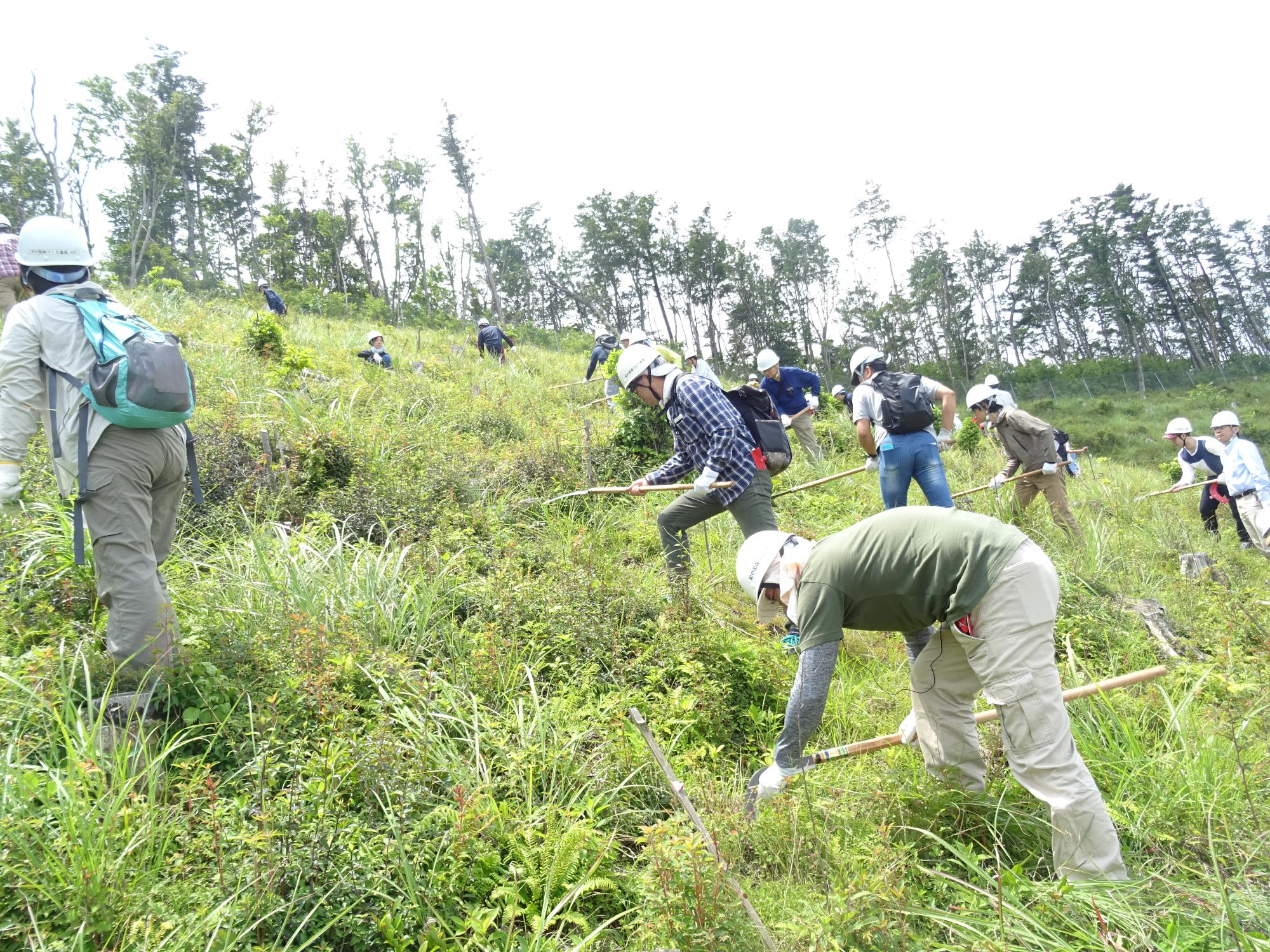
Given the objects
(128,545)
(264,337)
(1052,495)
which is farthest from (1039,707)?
(264,337)

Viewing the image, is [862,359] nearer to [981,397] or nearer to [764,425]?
[764,425]

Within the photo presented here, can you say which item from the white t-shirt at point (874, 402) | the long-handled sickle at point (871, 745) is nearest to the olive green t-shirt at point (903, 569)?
the long-handled sickle at point (871, 745)

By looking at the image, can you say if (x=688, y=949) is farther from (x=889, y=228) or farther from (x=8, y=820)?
(x=889, y=228)

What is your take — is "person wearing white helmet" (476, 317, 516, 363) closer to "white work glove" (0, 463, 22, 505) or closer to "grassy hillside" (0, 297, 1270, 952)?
"grassy hillside" (0, 297, 1270, 952)

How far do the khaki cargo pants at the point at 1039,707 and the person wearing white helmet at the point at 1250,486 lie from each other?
21.6 feet

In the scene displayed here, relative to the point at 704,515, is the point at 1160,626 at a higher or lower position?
lower

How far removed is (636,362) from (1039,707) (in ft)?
9.99

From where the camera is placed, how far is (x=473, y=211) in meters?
33.9

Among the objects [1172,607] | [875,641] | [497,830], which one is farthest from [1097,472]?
[497,830]

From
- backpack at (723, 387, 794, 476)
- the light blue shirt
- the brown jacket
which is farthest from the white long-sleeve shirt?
the light blue shirt

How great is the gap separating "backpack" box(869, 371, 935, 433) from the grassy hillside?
1.65 meters

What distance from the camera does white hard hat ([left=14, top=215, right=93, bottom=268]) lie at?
10.4 feet

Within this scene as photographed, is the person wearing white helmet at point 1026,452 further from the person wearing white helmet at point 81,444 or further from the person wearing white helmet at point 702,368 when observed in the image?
the person wearing white helmet at point 81,444

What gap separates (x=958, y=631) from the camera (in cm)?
264
